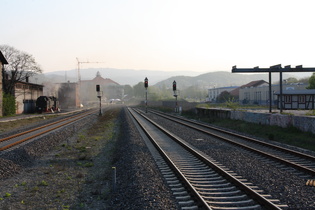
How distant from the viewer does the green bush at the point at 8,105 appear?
45509mm

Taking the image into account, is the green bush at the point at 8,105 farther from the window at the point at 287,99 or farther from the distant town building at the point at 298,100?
the window at the point at 287,99

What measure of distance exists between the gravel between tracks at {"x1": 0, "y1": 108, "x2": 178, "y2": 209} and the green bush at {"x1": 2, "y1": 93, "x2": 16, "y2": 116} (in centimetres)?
3376

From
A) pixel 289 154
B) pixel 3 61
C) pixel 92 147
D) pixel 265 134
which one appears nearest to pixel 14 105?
pixel 3 61

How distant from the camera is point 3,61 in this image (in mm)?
45938

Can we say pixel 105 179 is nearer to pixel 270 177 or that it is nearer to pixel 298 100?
pixel 270 177

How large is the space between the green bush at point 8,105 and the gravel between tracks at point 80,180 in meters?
33.8

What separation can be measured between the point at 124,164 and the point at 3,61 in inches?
1632

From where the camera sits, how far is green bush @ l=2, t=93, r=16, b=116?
45.5 meters

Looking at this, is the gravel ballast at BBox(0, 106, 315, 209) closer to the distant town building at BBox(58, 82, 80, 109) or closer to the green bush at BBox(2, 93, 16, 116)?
the green bush at BBox(2, 93, 16, 116)

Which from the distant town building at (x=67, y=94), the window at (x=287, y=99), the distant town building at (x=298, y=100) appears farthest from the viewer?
the distant town building at (x=67, y=94)

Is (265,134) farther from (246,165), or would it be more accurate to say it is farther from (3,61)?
(3,61)

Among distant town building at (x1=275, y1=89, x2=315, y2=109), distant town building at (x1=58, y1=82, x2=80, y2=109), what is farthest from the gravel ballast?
distant town building at (x1=58, y1=82, x2=80, y2=109)

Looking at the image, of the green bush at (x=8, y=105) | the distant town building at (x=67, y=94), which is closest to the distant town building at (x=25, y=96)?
the green bush at (x=8, y=105)

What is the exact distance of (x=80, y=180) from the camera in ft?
32.7
